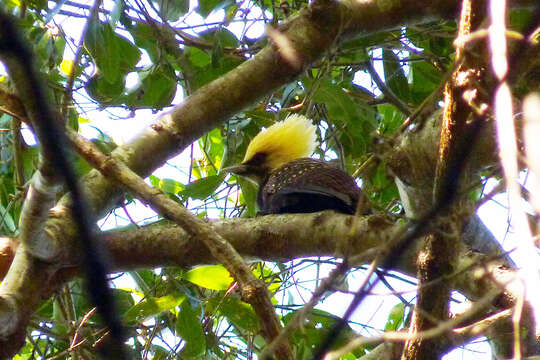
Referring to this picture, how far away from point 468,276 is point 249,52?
8.17 feet

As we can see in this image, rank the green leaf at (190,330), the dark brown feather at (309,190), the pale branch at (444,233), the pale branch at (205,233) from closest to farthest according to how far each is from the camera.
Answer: the pale branch at (444,233) < the pale branch at (205,233) < the green leaf at (190,330) < the dark brown feather at (309,190)

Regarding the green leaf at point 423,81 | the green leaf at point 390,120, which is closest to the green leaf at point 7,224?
the green leaf at point 390,120

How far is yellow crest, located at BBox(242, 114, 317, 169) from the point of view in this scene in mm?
5505

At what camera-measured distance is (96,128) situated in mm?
4812

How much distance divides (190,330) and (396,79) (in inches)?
81.2

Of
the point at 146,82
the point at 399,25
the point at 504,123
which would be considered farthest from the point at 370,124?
the point at 504,123

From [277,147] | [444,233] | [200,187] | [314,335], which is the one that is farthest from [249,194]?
[444,233]

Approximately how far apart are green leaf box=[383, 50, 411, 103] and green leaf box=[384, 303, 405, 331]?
1.34 meters

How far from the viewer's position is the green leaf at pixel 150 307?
3951mm

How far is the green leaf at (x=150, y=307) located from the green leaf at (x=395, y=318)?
4.88ft

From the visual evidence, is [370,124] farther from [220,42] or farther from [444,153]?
[444,153]

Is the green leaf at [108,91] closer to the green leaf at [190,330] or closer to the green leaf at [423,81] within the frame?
the green leaf at [190,330]

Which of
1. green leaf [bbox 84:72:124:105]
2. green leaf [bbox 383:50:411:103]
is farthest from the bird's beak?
green leaf [bbox 383:50:411:103]

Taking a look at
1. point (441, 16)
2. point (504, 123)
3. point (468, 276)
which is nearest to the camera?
point (504, 123)
